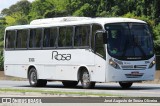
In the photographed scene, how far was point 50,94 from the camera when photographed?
23.6 meters

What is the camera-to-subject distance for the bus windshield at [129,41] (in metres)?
28.8

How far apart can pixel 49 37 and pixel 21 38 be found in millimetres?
2570

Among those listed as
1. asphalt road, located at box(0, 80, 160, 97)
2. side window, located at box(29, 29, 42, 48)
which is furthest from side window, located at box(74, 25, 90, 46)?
side window, located at box(29, 29, 42, 48)

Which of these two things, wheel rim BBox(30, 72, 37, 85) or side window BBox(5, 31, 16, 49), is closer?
wheel rim BBox(30, 72, 37, 85)

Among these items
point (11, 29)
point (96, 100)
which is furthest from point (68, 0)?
point (96, 100)

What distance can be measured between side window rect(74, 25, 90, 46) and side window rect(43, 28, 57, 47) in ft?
6.00

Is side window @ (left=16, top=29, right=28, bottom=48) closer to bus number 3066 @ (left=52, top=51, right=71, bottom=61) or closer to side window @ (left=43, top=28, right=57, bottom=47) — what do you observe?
side window @ (left=43, top=28, right=57, bottom=47)

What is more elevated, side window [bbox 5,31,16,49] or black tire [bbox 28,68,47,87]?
side window [bbox 5,31,16,49]

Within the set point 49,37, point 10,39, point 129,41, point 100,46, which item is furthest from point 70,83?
point 129,41

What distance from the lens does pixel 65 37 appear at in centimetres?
3156

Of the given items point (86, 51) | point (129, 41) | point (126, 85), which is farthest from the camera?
point (126, 85)

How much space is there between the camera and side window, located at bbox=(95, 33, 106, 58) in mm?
28891

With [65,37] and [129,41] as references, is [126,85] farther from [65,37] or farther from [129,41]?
[65,37]

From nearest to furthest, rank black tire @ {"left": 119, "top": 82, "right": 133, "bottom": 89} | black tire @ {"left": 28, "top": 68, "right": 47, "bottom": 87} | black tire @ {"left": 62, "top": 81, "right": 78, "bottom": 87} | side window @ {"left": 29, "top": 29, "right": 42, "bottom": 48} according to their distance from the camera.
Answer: black tire @ {"left": 119, "top": 82, "right": 133, "bottom": 89}, black tire @ {"left": 62, "top": 81, "right": 78, "bottom": 87}, side window @ {"left": 29, "top": 29, "right": 42, "bottom": 48}, black tire @ {"left": 28, "top": 68, "right": 47, "bottom": 87}
